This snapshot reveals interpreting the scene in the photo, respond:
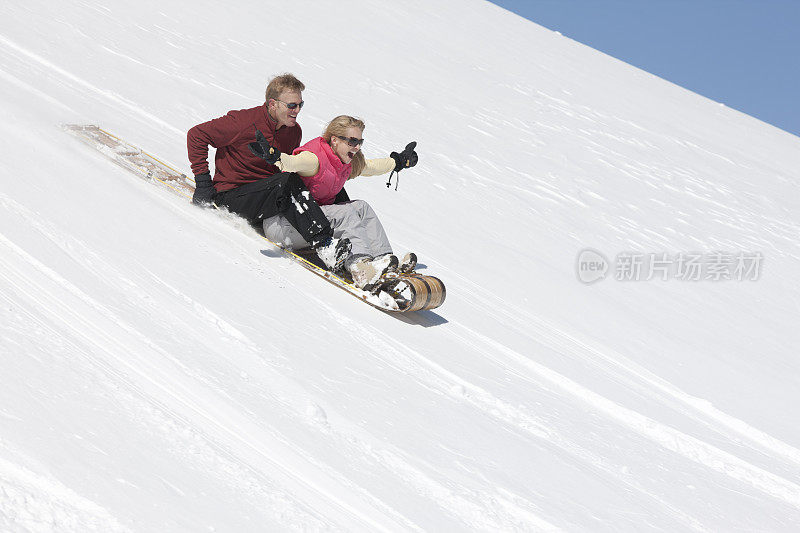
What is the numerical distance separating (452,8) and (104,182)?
18.8 m

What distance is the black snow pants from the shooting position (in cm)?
441

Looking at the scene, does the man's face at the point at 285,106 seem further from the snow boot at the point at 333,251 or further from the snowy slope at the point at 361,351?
the snow boot at the point at 333,251

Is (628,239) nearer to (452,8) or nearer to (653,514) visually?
(653,514)

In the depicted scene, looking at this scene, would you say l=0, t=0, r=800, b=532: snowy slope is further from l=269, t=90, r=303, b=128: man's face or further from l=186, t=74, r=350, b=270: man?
l=269, t=90, r=303, b=128: man's face

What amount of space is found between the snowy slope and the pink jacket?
1.55ft

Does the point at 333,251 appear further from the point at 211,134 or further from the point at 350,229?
the point at 211,134

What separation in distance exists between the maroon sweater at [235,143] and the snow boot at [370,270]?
99 cm

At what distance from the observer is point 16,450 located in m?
1.96

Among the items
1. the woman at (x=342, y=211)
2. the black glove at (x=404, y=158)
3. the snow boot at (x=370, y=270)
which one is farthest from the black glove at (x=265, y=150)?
the black glove at (x=404, y=158)

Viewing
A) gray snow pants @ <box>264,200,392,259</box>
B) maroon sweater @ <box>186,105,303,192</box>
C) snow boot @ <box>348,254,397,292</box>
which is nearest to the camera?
snow boot @ <box>348,254,397,292</box>

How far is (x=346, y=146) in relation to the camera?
14.8 ft

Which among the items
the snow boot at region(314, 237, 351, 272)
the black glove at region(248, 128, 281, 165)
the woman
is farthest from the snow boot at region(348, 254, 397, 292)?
the black glove at region(248, 128, 281, 165)

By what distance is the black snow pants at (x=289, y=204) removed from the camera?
441cm

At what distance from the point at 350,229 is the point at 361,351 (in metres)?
1.21
